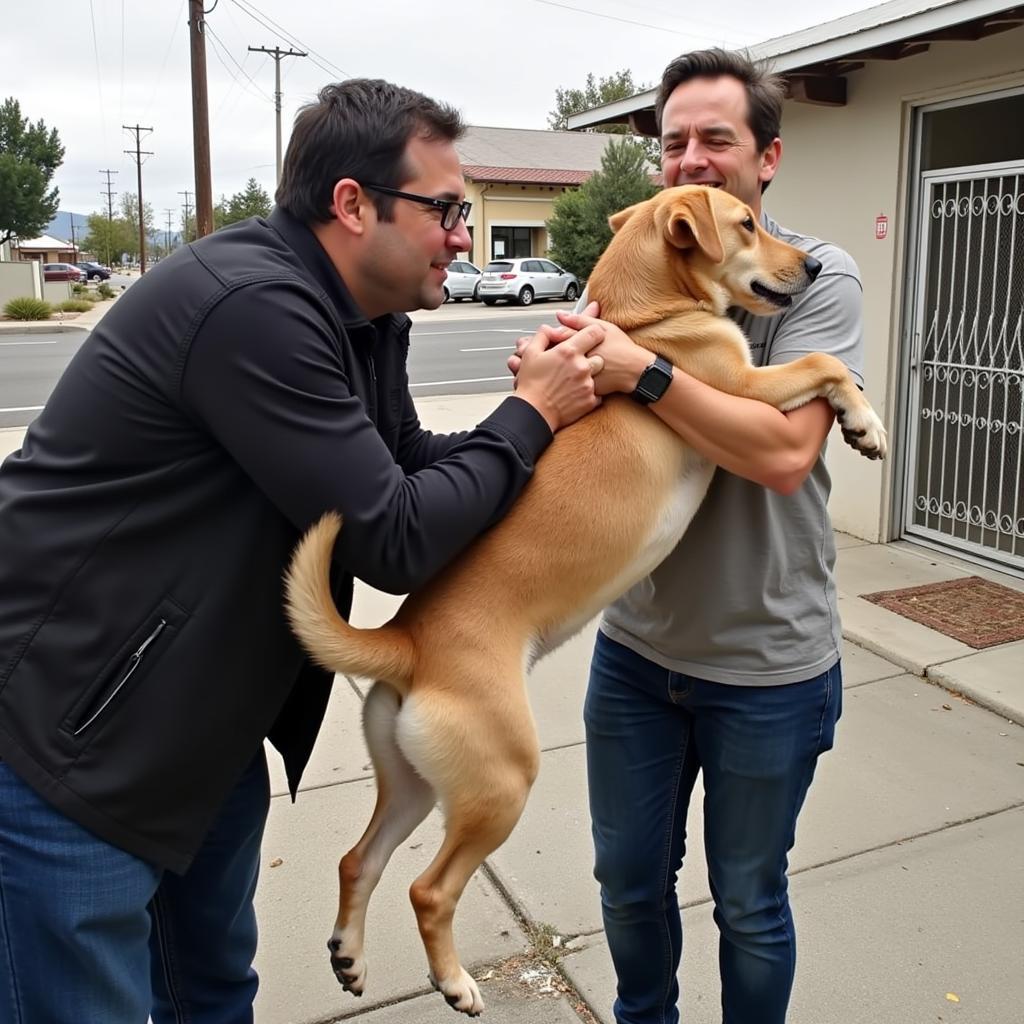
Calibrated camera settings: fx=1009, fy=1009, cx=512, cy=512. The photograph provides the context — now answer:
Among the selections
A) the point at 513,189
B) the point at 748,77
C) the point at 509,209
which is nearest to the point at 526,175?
the point at 513,189

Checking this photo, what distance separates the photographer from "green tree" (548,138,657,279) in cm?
3241

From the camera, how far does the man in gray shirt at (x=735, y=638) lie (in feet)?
6.55

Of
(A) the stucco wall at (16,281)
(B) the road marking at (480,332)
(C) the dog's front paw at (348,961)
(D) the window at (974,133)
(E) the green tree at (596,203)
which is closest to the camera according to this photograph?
(C) the dog's front paw at (348,961)

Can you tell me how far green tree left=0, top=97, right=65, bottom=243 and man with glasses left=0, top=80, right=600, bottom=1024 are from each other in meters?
56.2

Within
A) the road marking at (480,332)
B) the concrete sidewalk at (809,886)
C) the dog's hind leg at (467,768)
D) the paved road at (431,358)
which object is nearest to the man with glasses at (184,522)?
the dog's hind leg at (467,768)

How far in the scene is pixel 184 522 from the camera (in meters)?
1.58

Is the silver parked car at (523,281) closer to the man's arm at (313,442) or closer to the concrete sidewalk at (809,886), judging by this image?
Answer: the concrete sidewalk at (809,886)

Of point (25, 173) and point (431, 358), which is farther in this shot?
point (25, 173)

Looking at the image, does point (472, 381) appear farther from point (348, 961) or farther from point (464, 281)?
point (464, 281)

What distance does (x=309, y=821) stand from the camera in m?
3.54

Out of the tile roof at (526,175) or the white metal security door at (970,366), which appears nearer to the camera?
the white metal security door at (970,366)

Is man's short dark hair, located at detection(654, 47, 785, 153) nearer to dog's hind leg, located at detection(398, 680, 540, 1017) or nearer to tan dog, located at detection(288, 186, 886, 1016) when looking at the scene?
tan dog, located at detection(288, 186, 886, 1016)

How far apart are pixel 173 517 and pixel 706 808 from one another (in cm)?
128

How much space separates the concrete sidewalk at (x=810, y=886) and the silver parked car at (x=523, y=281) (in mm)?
27870
